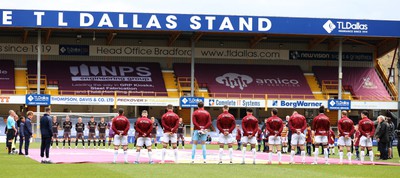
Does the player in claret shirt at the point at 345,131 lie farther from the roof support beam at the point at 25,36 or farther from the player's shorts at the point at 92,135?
the roof support beam at the point at 25,36

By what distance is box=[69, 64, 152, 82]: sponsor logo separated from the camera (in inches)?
2261

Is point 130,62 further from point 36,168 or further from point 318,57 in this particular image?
point 36,168

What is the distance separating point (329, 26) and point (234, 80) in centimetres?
862

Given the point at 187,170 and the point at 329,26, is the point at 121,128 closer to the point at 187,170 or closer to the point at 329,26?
the point at 187,170

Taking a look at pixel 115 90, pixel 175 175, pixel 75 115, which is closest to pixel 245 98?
pixel 115 90

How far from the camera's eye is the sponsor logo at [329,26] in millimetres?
55375

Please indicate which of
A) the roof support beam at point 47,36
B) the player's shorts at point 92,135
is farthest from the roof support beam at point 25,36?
the player's shorts at point 92,135

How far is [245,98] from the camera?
2223 inches

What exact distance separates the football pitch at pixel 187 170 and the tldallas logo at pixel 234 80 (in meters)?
34.8

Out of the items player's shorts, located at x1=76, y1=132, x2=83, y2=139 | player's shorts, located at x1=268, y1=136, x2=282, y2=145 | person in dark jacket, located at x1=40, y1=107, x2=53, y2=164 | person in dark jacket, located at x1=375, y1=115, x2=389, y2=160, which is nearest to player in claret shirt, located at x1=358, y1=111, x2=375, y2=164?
person in dark jacket, located at x1=375, y1=115, x2=389, y2=160

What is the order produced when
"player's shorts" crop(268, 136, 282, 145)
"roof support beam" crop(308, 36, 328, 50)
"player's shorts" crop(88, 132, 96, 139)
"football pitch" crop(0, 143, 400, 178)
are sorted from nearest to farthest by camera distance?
"football pitch" crop(0, 143, 400, 178), "player's shorts" crop(268, 136, 282, 145), "player's shorts" crop(88, 132, 96, 139), "roof support beam" crop(308, 36, 328, 50)

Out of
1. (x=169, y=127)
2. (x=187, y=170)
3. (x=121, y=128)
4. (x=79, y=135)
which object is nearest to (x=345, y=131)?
(x=169, y=127)

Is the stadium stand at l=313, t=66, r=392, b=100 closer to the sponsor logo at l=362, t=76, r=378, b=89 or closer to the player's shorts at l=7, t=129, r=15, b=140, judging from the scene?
the sponsor logo at l=362, t=76, r=378, b=89

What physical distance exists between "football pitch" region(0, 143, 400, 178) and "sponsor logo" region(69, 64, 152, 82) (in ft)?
110
